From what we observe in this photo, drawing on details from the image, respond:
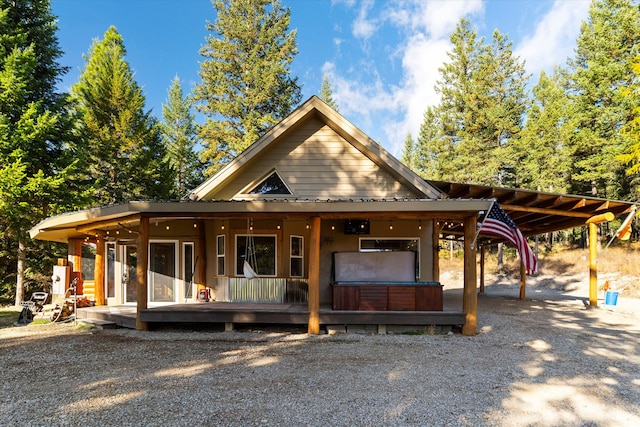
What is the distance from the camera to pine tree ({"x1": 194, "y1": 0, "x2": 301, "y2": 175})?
24656mm

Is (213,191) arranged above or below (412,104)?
below

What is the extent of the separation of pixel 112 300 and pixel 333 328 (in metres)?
7.38

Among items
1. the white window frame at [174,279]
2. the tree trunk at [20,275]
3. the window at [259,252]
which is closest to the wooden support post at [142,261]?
the white window frame at [174,279]

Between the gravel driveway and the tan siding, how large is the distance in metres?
3.98

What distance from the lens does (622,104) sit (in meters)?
22.9

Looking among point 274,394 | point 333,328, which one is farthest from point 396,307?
point 274,394

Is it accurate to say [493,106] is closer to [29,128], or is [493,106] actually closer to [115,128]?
[115,128]

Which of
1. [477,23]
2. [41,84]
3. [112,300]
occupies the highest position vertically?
[477,23]

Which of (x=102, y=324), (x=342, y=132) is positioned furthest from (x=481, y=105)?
(x=102, y=324)

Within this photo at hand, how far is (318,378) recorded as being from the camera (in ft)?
17.2

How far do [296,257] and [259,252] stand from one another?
1.02 meters

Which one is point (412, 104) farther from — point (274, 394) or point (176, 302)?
point (274, 394)

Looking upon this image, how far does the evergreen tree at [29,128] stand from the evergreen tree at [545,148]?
2866cm

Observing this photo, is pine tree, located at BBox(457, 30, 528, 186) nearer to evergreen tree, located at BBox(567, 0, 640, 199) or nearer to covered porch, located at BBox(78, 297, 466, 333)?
evergreen tree, located at BBox(567, 0, 640, 199)
